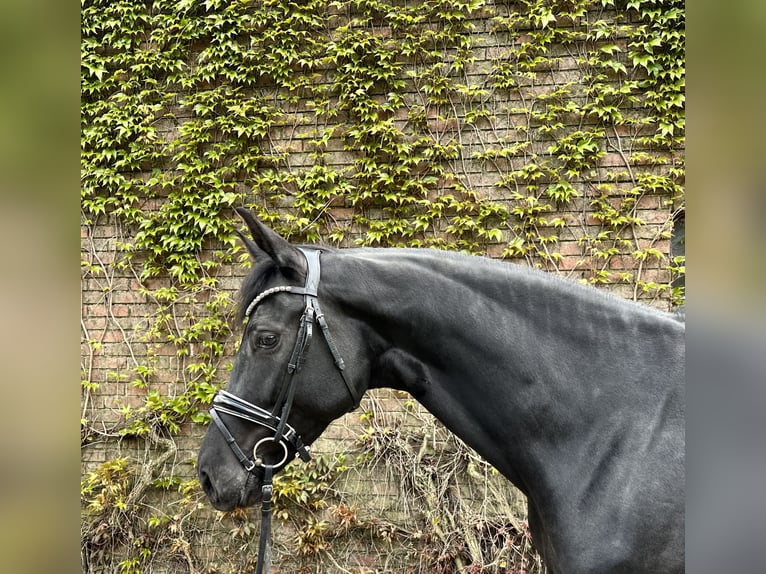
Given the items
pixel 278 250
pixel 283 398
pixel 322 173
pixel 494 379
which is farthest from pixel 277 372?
pixel 322 173

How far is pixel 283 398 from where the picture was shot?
6.22 feet

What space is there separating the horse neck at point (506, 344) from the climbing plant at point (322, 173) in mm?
2269

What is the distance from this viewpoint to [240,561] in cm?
420

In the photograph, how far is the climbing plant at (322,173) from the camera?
4020 millimetres

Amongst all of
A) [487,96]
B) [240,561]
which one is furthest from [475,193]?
[240,561]

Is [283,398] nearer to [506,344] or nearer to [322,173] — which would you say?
[506,344]

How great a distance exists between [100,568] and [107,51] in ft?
12.8

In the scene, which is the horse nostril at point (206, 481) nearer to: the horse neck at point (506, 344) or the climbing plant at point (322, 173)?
the horse neck at point (506, 344)

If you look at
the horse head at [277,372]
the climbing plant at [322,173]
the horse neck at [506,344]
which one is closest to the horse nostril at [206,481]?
the horse head at [277,372]

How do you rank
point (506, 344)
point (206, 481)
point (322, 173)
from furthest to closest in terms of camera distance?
point (322, 173)
point (206, 481)
point (506, 344)

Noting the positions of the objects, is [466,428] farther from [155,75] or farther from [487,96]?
[155,75]

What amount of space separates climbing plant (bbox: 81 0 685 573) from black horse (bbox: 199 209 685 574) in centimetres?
227

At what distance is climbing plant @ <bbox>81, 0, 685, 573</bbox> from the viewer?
4.02 meters

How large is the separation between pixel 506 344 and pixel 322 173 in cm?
284
